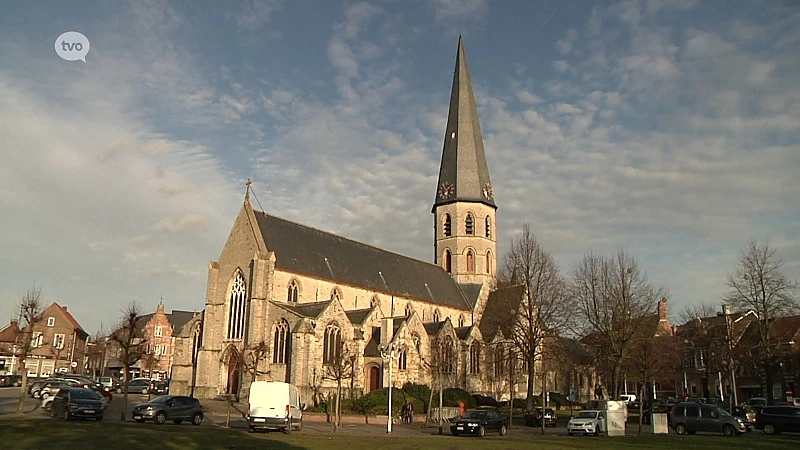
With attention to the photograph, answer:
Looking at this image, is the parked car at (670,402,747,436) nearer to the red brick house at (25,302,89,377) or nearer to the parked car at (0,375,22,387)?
the parked car at (0,375,22,387)

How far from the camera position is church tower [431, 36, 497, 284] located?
212 feet

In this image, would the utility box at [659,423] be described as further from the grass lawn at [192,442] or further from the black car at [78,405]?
the black car at [78,405]

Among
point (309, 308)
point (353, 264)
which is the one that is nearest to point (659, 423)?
point (309, 308)

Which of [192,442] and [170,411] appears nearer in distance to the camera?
[192,442]

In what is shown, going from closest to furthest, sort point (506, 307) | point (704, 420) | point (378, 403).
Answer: point (704, 420) → point (378, 403) → point (506, 307)

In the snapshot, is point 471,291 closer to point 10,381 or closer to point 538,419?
point 538,419

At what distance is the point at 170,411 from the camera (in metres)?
29.3

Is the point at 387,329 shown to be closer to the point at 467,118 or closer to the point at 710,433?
the point at 710,433

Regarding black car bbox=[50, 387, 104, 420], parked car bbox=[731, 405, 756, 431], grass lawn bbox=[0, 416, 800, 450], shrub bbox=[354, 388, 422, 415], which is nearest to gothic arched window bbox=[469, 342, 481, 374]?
shrub bbox=[354, 388, 422, 415]

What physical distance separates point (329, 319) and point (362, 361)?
449 centimetres

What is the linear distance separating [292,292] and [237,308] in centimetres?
422

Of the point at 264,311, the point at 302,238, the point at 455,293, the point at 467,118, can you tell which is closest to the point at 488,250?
the point at 455,293

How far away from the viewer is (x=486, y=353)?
5462cm

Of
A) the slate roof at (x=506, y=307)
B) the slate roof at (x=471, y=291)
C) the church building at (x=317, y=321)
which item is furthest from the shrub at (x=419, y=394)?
the slate roof at (x=471, y=291)
